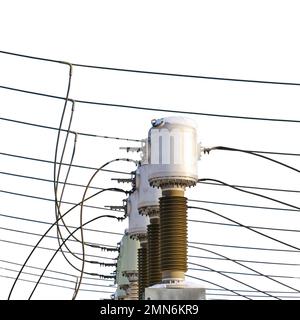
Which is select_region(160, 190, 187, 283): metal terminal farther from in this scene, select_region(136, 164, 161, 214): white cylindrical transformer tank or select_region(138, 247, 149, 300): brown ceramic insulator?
select_region(138, 247, 149, 300): brown ceramic insulator

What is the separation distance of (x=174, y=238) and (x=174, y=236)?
2 cm

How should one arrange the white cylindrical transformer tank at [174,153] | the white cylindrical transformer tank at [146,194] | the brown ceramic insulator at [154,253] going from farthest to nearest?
the white cylindrical transformer tank at [146,194] < the brown ceramic insulator at [154,253] < the white cylindrical transformer tank at [174,153]

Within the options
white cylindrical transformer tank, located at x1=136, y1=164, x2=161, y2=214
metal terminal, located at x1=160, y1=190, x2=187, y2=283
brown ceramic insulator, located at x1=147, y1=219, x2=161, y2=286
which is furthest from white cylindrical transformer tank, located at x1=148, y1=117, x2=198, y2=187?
brown ceramic insulator, located at x1=147, y1=219, x2=161, y2=286

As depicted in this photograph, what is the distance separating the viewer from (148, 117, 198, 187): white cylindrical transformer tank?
745 cm

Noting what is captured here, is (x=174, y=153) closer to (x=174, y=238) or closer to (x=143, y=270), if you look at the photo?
(x=174, y=238)

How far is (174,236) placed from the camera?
24.0 feet

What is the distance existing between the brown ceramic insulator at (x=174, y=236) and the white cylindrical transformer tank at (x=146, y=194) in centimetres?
87

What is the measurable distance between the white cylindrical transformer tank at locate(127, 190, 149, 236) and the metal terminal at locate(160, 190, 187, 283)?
167 cm

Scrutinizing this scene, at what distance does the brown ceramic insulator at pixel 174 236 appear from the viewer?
7297 mm

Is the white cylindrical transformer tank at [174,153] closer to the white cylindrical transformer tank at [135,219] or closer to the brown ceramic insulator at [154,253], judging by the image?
the brown ceramic insulator at [154,253]

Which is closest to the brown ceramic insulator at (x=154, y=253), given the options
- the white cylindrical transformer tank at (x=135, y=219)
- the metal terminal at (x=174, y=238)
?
the white cylindrical transformer tank at (x=135, y=219)
